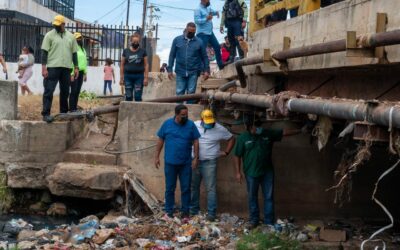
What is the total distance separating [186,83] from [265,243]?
4.80 m

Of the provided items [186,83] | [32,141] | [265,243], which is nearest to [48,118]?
[32,141]

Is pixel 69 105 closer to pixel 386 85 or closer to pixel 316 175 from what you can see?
pixel 316 175

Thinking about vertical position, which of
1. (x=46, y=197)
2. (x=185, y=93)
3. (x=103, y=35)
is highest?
(x=103, y=35)

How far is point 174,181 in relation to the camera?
37.4ft

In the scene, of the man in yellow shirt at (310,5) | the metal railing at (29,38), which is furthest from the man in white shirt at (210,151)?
the metal railing at (29,38)

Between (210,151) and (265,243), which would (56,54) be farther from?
(265,243)

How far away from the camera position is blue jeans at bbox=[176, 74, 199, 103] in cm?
1327

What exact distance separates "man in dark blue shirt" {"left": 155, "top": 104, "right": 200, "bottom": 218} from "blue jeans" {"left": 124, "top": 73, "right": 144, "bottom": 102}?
2.47 metres

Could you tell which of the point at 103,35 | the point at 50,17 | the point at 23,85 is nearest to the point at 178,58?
the point at 23,85

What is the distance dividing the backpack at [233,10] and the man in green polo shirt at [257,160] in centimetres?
334

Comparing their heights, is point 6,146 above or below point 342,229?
above

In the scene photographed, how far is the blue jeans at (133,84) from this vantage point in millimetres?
13586

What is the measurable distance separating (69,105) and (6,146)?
1654 mm

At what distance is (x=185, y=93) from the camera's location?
13.7 metres
